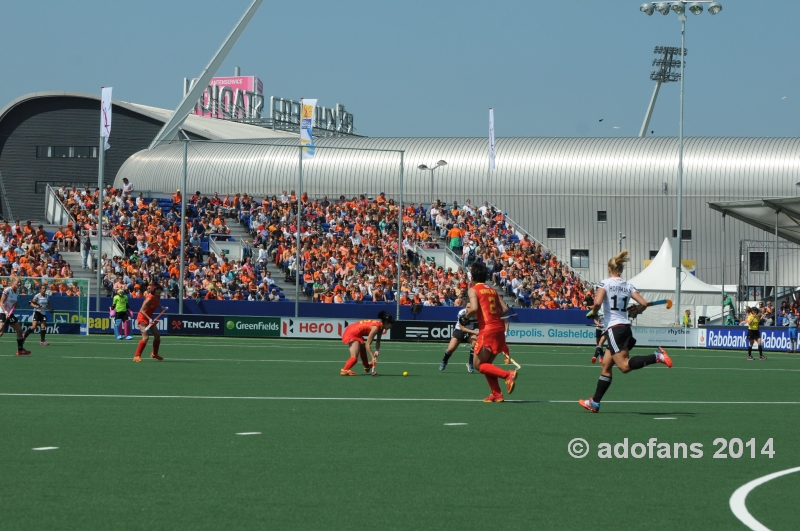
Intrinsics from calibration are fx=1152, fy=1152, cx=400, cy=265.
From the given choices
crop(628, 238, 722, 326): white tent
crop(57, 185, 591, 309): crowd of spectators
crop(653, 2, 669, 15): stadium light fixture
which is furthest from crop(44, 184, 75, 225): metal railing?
crop(653, 2, 669, 15): stadium light fixture

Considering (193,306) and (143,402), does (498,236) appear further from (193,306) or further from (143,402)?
(143,402)

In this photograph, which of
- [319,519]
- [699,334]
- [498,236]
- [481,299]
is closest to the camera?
[319,519]

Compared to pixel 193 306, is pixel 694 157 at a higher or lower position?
higher

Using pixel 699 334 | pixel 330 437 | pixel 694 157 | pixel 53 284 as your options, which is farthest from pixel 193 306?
pixel 330 437

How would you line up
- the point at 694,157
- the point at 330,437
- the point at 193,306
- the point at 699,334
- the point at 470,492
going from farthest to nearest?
the point at 694,157
the point at 193,306
the point at 699,334
the point at 330,437
the point at 470,492

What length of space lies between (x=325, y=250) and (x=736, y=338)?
17.9 meters

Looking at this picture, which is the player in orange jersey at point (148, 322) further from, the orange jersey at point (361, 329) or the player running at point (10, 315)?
the orange jersey at point (361, 329)

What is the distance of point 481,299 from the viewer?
1483 cm

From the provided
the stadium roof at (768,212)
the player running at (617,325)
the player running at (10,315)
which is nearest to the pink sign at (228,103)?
the stadium roof at (768,212)

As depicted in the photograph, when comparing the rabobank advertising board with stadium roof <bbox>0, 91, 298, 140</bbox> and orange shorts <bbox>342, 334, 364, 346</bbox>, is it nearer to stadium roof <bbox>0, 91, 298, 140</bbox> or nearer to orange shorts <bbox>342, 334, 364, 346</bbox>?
orange shorts <bbox>342, 334, 364, 346</bbox>

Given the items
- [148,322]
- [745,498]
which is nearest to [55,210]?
[148,322]

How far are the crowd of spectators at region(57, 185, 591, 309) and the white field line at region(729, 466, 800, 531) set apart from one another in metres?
33.7

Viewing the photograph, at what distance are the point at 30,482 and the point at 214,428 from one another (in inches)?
144

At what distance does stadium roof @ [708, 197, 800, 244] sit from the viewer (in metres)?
39.8
